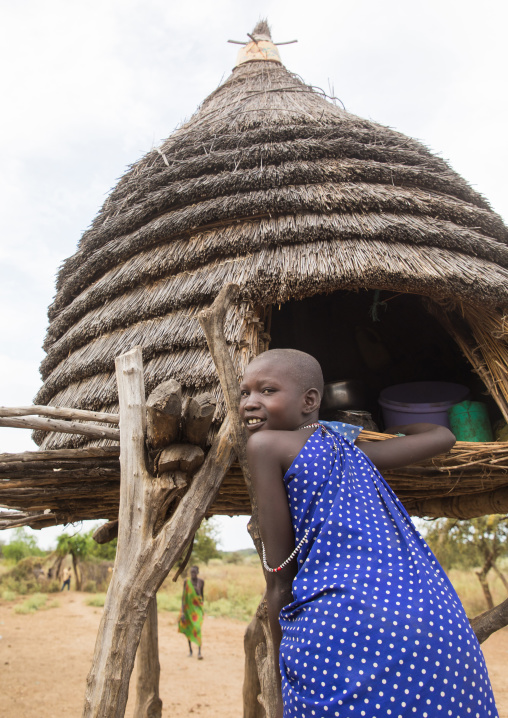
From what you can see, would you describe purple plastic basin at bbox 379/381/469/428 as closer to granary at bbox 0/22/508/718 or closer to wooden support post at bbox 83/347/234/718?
granary at bbox 0/22/508/718

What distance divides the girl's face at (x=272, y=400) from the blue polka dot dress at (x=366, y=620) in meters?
0.19

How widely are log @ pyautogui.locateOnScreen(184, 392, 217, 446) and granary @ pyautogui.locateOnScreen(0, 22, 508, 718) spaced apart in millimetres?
177

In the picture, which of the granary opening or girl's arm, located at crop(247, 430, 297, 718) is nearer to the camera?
girl's arm, located at crop(247, 430, 297, 718)

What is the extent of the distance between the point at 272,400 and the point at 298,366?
14cm

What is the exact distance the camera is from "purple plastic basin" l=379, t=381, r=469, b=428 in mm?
3387

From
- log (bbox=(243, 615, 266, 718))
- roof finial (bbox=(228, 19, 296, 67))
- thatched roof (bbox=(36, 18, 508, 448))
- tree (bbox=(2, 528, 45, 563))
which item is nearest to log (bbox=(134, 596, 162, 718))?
log (bbox=(243, 615, 266, 718))

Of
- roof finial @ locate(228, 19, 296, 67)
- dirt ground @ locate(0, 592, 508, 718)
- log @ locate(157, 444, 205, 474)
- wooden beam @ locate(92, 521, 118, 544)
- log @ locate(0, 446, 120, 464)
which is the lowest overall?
dirt ground @ locate(0, 592, 508, 718)

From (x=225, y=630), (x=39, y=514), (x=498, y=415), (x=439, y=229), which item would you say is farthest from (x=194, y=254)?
(x=225, y=630)

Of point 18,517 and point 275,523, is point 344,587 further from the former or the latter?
point 18,517

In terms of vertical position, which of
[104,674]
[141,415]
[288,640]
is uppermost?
[141,415]

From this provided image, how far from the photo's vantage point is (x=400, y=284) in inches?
112

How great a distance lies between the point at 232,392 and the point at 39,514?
1.95m

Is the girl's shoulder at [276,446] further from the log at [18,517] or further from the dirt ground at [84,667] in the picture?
the dirt ground at [84,667]

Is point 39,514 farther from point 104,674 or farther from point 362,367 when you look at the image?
point 362,367
